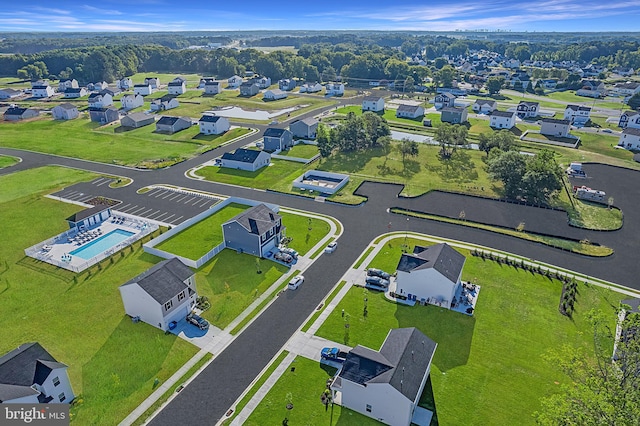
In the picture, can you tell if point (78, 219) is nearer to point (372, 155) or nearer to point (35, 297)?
point (35, 297)

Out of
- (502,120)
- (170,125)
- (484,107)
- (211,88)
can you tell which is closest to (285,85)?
(211,88)

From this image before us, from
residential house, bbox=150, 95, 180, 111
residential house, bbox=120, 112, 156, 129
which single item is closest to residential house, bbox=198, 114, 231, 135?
residential house, bbox=120, 112, 156, 129

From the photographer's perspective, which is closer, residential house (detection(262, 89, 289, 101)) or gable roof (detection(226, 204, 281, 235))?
gable roof (detection(226, 204, 281, 235))

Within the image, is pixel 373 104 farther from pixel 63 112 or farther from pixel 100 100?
pixel 63 112

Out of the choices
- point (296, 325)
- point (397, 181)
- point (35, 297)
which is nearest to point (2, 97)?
point (35, 297)

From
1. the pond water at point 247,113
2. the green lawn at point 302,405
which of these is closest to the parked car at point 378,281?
the green lawn at point 302,405

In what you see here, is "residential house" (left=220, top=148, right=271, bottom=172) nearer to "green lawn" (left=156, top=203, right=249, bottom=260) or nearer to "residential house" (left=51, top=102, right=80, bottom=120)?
"green lawn" (left=156, top=203, right=249, bottom=260)
